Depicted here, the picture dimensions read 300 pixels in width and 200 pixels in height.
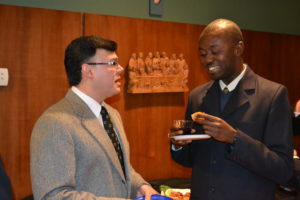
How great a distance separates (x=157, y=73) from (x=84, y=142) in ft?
6.01

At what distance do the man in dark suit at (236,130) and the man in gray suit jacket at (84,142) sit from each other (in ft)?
1.12

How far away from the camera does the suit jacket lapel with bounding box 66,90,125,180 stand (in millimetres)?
1423

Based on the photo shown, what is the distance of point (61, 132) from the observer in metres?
1.31

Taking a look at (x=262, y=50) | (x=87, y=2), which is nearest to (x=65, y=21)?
(x=87, y=2)

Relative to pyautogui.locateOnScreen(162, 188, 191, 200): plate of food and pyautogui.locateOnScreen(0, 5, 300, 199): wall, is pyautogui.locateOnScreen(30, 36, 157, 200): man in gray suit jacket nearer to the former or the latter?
pyautogui.locateOnScreen(162, 188, 191, 200): plate of food

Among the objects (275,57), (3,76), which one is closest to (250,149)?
(3,76)

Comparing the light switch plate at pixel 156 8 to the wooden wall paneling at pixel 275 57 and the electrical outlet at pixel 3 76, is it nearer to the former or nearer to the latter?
the wooden wall paneling at pixel 275 57

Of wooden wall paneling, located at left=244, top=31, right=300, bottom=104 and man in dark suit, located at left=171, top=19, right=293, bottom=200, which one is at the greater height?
wooden wall paneling, located at left=244, top=31, right=300, bottom=104

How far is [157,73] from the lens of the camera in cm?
310

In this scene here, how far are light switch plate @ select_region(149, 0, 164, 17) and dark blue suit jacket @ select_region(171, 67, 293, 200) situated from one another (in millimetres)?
1844

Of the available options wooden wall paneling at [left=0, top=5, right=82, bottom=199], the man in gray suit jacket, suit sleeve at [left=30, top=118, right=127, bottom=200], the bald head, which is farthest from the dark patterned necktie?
wooden wall paneling at [left=0, top=5, right=82, bottom=199]

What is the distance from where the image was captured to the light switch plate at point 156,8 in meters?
3.14

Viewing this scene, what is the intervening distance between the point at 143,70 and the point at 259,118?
1.76m

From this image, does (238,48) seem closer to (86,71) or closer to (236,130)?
(236,130)
